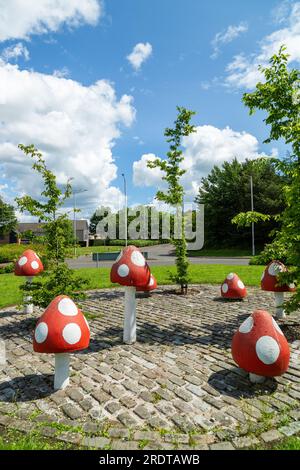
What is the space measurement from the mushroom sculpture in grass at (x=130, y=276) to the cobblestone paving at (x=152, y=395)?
1.29ft

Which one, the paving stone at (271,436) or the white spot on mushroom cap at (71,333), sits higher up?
the white spot on mushroom cap at (71,333)

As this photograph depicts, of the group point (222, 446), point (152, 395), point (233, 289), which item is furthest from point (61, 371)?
point (233, 289)

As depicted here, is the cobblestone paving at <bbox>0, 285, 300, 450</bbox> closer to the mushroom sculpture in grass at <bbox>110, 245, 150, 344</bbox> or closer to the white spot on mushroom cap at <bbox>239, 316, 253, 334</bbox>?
the mushroom sculpture in grass at <bbox>110, 245, 150, 344</bbox>

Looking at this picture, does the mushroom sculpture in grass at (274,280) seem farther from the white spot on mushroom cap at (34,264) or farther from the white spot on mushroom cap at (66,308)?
the white spot on mushroom cap at (34,264)

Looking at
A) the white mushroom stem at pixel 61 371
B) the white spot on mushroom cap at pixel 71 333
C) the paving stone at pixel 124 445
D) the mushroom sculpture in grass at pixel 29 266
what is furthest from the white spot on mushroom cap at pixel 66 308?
the mushroom sculpture in grass at pixel 29 266

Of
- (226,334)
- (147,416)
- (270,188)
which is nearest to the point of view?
(147,416)

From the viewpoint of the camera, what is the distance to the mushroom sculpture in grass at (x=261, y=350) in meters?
4.41

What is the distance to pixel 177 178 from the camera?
475 inches

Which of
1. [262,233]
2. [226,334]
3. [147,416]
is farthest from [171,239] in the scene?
[262,233]

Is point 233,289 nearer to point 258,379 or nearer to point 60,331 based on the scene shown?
point 258,379

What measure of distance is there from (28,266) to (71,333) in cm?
490
